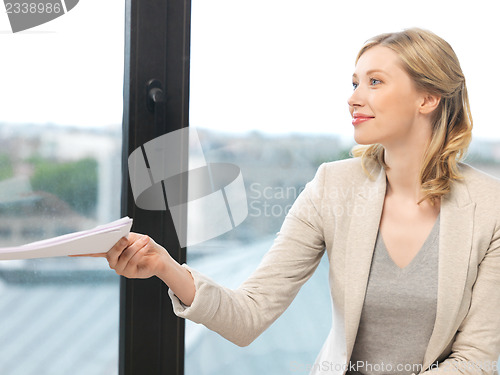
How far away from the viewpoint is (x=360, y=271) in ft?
4.61

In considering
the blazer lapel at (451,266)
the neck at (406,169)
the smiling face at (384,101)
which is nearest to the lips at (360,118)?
the smiling face at (384,101)

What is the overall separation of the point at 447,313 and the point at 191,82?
0.99m

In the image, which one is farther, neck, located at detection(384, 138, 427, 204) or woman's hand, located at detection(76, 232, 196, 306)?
neck, located at detection(384, 138, 427, 204)

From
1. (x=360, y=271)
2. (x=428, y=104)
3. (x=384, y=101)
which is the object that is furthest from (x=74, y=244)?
(x=428, y=104)

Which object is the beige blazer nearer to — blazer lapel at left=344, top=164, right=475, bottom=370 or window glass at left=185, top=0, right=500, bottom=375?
blazer lapel at left=344, top=164, right=475, bottom=370

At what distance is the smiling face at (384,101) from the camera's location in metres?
1.42

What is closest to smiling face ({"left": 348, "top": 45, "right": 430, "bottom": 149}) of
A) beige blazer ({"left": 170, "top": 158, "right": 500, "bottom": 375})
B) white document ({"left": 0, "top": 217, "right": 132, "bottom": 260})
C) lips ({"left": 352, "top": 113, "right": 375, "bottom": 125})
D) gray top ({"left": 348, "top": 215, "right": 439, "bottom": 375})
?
lips ({"left": 352, "top": 113, "right": 375, "bottom": 125})

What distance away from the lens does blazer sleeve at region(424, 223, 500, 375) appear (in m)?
1.36

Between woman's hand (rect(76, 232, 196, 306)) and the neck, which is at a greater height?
the neck

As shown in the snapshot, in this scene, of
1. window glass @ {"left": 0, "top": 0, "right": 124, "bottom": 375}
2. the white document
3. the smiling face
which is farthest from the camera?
window glass @ {"left": 0, "top": 0, "right": 124, "bottom": 375}

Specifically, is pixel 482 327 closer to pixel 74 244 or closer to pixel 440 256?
pixel 440 256

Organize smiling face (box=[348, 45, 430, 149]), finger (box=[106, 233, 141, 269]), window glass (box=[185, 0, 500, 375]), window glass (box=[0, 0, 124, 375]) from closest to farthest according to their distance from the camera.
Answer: finger (box=[106, 233, 141, 269]) → smiling face (box=[348, 45, 430, 149]) → window glass (box=[0, 0, 124, 375]) → window glass (box=[185, 0, 500, 375])

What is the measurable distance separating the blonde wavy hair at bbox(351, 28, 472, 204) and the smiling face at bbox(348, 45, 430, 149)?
0.08ft

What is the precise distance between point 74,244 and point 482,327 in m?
0.97
